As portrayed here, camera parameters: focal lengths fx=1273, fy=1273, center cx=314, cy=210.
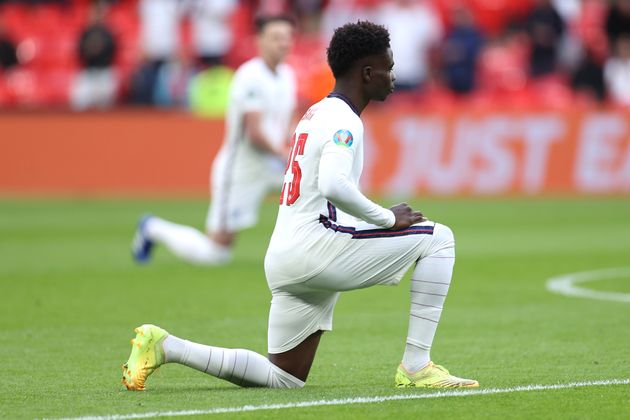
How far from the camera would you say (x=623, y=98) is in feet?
78.9

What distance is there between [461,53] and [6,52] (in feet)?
27.3

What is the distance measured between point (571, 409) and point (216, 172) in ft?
24.9

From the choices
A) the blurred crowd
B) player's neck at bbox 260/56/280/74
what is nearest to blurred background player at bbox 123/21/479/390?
player's neck at bbox 260/56/280/74

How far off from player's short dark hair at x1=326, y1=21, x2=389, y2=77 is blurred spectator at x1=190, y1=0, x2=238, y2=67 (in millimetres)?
17144

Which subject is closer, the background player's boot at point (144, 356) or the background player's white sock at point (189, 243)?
the background player's boot at point (144, 356)

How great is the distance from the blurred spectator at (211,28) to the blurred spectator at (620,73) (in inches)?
285

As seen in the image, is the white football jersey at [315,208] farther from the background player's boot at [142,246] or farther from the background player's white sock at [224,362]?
the background player's boot at [142,246]

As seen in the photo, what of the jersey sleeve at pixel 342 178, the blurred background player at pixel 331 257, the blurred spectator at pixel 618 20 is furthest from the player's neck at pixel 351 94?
the blurred spectator at pixel 618 20

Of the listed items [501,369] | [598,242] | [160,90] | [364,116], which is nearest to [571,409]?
[501,369]

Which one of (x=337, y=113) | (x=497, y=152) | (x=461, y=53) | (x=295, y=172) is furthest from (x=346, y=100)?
(x=461, y=53)

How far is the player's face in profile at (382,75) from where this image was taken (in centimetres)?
673

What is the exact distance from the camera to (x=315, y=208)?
6.63 meters

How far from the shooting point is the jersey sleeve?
20.7 ft

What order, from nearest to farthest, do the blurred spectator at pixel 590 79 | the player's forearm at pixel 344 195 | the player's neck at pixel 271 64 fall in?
the player's forearm at pixel 344 195 → the player's neck at pixel 271 64 → the blurred spectator at pixel 590 79
